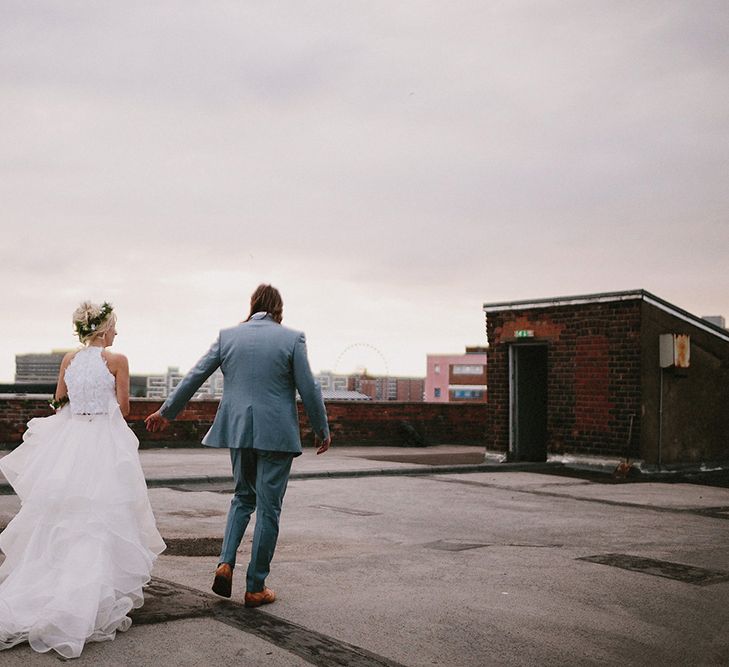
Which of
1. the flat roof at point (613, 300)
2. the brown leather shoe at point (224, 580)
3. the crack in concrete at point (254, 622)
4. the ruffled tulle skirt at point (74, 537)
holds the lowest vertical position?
the crack in concrete at point (254, 622)

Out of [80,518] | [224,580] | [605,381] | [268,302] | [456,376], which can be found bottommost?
[224,580]

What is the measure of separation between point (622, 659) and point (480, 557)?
2.69m

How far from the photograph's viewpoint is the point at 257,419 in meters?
5.09

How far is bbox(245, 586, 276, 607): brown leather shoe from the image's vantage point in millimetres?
5086

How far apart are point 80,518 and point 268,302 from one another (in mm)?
1671

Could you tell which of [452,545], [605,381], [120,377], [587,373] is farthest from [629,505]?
[120,377]

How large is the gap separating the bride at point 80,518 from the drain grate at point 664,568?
3.73 metres

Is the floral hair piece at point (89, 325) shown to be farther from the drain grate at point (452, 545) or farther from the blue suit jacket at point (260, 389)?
the drain grate at point (452, 545)

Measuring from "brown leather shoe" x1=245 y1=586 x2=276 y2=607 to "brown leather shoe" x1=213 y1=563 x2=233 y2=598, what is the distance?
0.13 m

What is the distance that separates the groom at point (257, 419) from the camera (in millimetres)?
5090

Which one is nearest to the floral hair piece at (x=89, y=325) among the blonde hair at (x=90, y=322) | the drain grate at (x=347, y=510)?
the blonde hair at (x=90, y=322)

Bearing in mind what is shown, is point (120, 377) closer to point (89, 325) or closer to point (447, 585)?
point (89, 325)

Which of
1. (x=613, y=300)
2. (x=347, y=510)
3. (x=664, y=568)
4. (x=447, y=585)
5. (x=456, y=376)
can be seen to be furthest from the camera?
(x=456, y=376)

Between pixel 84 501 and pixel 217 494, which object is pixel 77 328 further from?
pixel 217 494
